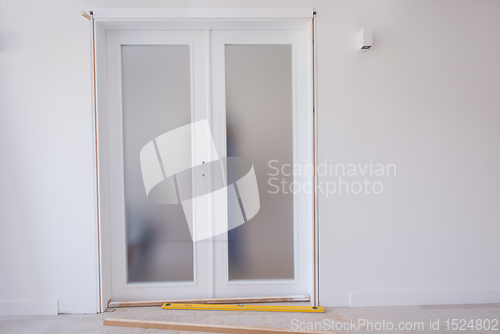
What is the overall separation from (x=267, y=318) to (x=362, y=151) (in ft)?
4.91

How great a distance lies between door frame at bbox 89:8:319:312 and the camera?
2.02m

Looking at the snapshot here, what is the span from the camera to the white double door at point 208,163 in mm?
2201

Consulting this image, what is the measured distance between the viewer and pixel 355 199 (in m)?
2.14

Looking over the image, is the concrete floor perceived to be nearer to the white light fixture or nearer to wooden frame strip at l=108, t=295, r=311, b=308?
wooden frame strip at l=108, t=295, r=311, b=308

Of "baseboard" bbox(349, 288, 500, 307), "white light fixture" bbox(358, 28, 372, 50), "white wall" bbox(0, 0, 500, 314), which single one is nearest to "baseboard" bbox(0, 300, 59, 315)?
"white wall" bbox(0, 0, 500, 314)

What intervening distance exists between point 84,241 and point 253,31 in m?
2.17

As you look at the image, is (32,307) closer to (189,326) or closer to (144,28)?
(189,326)

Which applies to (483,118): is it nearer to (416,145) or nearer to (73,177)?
(416,145)

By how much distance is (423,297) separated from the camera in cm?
216

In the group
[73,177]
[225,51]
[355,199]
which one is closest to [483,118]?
[355,199]

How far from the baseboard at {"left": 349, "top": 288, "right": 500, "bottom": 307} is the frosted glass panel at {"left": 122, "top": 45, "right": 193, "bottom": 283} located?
1439mm

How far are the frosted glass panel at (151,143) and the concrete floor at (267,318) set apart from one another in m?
0.29

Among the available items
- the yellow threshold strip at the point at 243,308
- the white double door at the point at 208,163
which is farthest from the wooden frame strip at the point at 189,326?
the white double door at the point at 208,163

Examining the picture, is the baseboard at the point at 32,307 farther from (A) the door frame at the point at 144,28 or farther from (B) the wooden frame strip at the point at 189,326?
(B) the wooden frame strip at the point at 189,326
